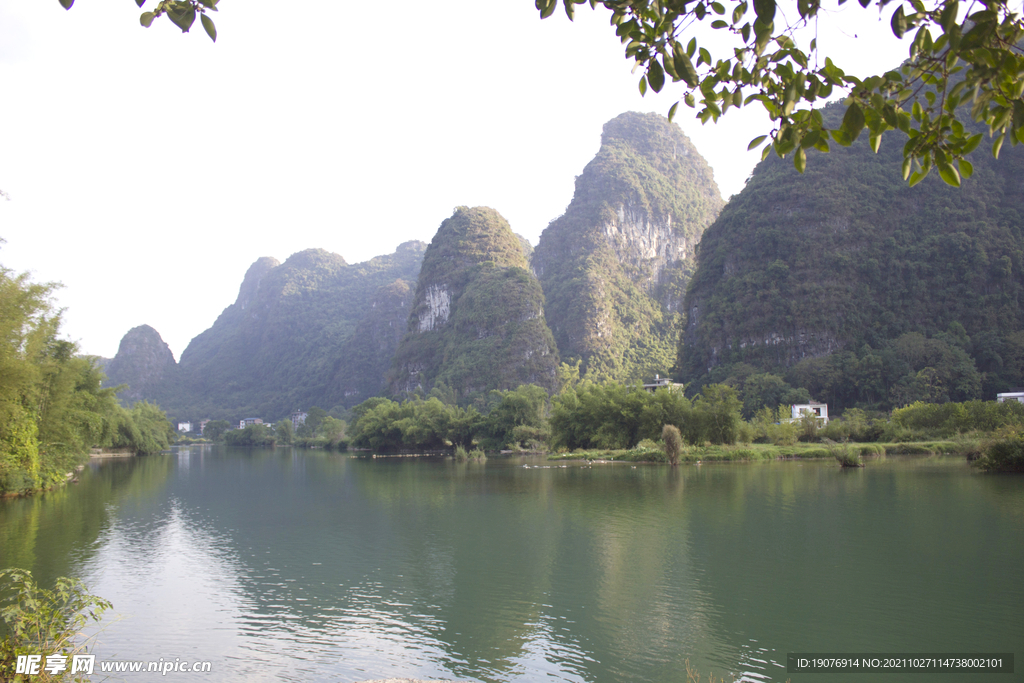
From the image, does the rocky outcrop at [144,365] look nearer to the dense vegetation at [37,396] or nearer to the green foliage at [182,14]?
the dense vegetation at [37,396]

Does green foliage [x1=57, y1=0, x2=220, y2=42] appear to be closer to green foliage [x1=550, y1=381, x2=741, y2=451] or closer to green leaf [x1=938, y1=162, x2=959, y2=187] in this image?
green leaf [x1=938, y1=162, x2=959, y2=187]

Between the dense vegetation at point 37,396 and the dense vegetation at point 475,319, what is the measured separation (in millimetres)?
59036

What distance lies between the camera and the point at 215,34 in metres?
2.74

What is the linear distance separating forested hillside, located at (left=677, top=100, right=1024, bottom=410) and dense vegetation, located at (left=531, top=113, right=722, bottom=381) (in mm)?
25071

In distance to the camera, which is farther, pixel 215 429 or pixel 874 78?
pixel 215 429

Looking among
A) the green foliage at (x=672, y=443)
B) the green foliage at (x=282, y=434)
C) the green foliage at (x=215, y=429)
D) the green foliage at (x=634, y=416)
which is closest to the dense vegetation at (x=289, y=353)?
the green foliage at (x=215, y=429)

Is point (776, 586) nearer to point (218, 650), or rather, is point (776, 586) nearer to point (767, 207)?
point (218, 650)

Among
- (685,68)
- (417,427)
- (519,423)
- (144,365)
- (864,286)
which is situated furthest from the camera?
(144,365)

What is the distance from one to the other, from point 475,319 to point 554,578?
86480 millimetres

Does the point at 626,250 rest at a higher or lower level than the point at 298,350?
higher

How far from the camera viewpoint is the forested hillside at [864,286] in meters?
54.8

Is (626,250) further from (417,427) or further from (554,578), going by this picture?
(554,578)

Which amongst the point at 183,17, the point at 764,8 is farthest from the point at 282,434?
the point at 764,8

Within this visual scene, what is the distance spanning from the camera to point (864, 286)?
65.9 m
